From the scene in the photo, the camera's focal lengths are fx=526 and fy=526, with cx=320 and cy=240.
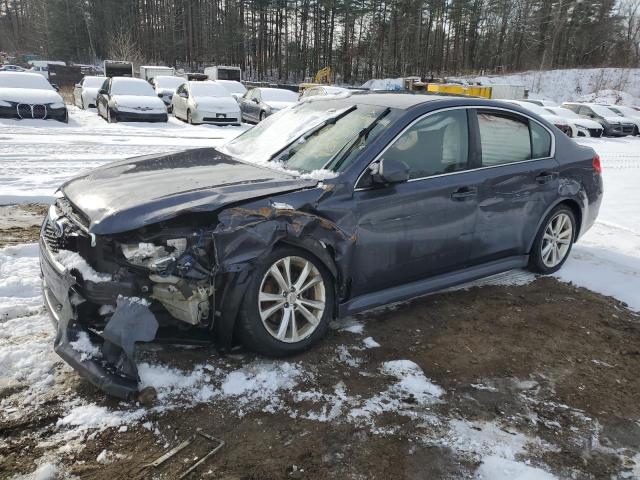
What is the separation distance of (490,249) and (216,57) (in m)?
65.1

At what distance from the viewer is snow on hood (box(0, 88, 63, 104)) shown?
47.5 feet

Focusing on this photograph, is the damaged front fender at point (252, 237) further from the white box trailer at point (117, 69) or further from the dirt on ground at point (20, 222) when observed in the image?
the white box trailer at point (117, 69)

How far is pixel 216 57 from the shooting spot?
64.0m

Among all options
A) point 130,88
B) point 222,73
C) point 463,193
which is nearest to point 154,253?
point 463,193

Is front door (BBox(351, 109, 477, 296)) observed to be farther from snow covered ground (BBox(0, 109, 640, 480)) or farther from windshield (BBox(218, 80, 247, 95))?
windshield (BBox(218, 80, 247, 95))

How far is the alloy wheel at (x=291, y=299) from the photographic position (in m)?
3.23

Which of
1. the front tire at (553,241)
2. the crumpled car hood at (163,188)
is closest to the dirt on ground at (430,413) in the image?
the front tire at (553,241)

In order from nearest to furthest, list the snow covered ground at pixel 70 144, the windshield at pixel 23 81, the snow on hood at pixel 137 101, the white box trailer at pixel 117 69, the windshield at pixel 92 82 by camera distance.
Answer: the snow covered ground at pixel 70 144 → the windshield at pixel 23 81 → the snow on hood at pixel 137 101 → the windshield at pixel 92 82 → the white box trailer at pixel 117 69

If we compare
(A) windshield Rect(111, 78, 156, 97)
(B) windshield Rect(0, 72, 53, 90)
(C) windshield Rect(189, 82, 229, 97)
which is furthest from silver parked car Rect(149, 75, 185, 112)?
(B) windshield Rect(0, 72, 53, 90)

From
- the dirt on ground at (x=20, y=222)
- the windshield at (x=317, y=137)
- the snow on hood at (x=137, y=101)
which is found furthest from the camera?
the snow on hood at (x=137, y=101)

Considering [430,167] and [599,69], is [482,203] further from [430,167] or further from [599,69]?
[599,69]

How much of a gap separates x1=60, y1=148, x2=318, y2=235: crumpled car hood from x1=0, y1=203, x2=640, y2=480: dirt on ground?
936 millimetres

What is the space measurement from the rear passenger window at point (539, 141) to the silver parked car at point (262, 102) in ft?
46.8

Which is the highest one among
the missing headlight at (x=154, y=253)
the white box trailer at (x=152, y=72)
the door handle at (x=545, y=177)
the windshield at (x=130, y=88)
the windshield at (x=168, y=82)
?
the white box trailer at (x=152, y=72)
